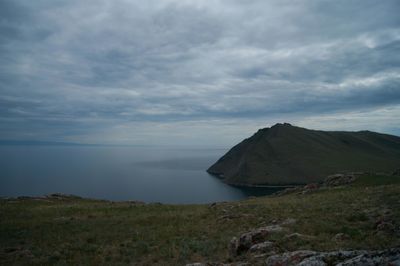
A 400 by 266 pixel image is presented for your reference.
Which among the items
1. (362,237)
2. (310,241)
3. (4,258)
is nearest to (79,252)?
(4,258)

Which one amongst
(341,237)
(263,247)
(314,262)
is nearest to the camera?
(314,262)

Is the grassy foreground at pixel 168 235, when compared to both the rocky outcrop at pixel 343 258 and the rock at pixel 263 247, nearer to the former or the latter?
the rock at pixel 263 247

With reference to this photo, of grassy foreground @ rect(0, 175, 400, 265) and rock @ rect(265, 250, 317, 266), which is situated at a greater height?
rock @ rect(265, 250, 317, 266)

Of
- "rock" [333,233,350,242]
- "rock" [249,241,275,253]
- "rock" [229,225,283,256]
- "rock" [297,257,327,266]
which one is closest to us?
"rock" [297,257,327,266]

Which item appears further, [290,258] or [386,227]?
[386,227]

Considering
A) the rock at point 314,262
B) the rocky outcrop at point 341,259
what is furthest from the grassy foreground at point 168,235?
the rock at point 314,262

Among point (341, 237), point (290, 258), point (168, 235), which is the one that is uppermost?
point (290, 258)

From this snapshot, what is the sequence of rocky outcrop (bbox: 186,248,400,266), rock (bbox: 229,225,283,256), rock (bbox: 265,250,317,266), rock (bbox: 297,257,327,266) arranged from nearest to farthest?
rocky outcrop (bbox: 186,248,400,266) < rock (bbox: 297,257,327,266) < rock (bbox: 265,250,317,266) < rock (bbox: 229,225,283,256)

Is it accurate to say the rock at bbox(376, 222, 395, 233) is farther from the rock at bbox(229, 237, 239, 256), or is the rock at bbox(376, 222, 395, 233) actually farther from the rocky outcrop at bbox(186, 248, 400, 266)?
the rock at bbox(229, 237, 239, 256)

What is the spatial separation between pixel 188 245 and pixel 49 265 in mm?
7186

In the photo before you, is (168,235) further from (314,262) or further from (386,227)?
(314,262)

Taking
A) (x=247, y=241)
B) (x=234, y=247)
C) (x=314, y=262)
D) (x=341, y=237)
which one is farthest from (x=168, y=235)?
(x=314, y=262)

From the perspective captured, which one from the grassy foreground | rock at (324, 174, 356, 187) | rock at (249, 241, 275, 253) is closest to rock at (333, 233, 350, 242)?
the grassy foreground

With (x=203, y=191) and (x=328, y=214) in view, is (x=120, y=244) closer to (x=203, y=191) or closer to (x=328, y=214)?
(x=328, y=214)
